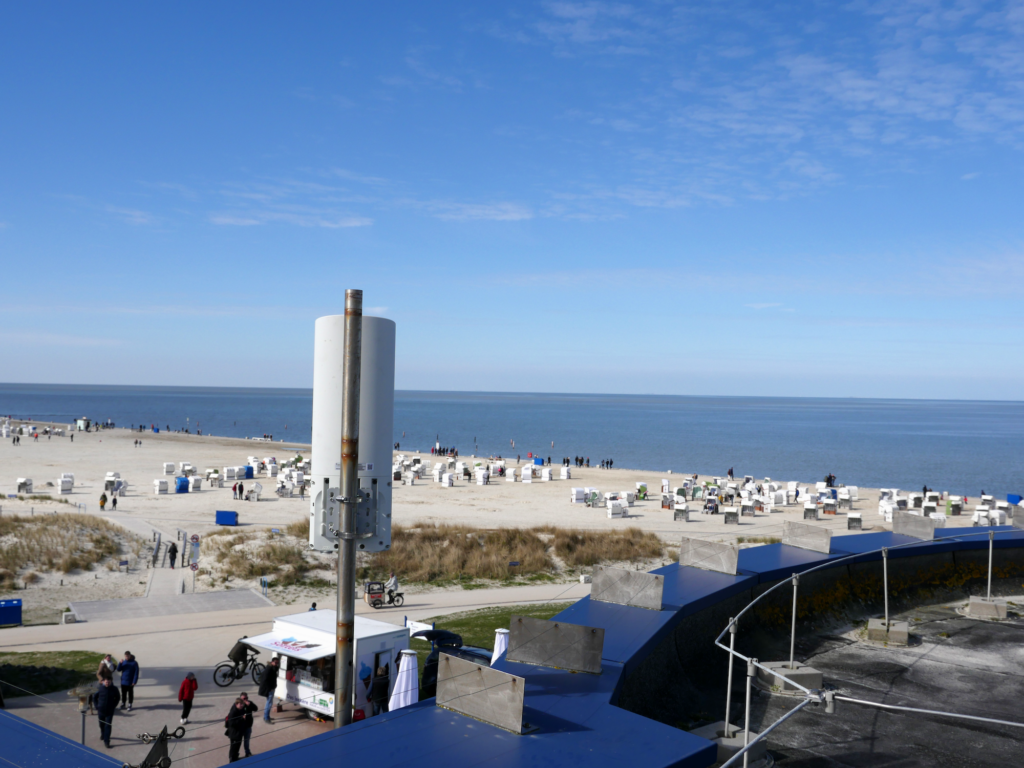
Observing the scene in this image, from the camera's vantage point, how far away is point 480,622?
18.1 m

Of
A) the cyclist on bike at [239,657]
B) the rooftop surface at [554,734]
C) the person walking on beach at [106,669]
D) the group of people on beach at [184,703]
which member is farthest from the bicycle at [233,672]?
the rooftop surface at [554,734]

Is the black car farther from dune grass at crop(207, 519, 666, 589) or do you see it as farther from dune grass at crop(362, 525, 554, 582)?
dune grass at crop(362, 525, 554, 582)

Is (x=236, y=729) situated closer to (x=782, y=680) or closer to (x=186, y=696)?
(x=186, y=696)

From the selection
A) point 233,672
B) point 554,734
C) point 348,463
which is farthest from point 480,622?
point 554,734

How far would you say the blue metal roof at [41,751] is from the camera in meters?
5.11

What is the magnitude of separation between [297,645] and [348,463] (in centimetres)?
740

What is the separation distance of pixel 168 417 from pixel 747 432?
12282 cm

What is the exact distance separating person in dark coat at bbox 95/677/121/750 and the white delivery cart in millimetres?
2202

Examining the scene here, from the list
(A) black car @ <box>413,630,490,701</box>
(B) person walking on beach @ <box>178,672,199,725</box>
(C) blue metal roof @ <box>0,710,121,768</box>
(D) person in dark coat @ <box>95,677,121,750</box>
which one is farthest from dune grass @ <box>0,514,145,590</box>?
(C) blue metal roof @ <box>0,710,121,768</box>

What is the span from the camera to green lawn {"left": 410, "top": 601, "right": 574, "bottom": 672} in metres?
15.6

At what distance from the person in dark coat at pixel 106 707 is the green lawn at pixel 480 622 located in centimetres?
523

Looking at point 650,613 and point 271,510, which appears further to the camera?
point 271,510

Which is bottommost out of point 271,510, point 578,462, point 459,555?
point 578,462

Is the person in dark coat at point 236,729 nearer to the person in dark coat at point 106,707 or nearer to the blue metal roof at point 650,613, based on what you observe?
the person in dark coat at point 106,707
